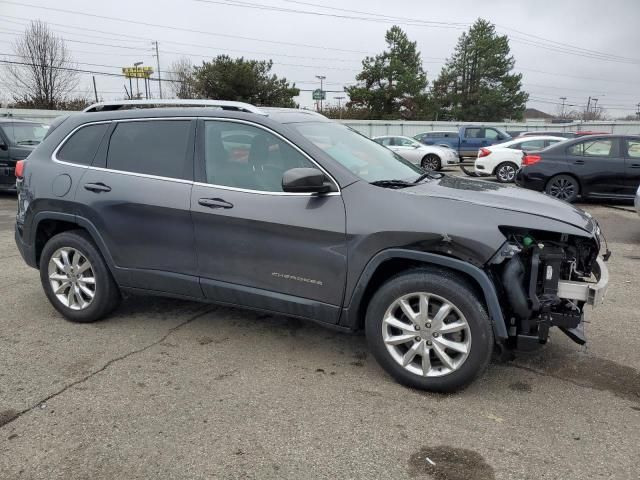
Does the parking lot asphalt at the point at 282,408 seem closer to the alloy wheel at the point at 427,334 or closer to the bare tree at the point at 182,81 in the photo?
the alloy wheel at the point at 427,334

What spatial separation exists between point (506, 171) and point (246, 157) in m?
13.1

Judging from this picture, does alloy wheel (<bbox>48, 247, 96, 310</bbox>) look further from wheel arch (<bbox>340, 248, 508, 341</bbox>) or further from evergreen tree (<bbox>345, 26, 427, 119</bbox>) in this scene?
evergreen tree (<bbox>345, 26, 427, 119</bbox>)

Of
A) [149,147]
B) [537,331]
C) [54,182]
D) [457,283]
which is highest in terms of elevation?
[149,147]

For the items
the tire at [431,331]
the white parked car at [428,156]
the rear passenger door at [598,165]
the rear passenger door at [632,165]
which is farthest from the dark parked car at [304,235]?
the white parked car at [428,156]

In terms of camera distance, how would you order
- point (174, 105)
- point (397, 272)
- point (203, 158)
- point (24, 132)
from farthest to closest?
point (24, 132)
point (174, 105)
point (203, 158)
point (397, 272)

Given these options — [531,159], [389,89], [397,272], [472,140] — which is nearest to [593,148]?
[531,159]

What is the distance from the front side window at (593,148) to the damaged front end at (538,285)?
28.0 feet

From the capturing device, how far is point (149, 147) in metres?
4.08

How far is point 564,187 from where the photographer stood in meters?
10.9

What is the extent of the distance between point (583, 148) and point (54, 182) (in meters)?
10.0

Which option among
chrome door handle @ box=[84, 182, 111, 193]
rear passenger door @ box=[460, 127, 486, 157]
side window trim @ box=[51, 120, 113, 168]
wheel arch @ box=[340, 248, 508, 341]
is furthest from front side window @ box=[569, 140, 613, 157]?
rear passenger door @ box=[460, 127, 486, 157]

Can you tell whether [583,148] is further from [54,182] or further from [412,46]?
[412,46]

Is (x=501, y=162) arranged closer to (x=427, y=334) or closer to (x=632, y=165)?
(x=632, y=165)

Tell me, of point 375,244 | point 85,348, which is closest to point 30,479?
point 85,348
